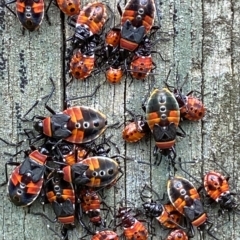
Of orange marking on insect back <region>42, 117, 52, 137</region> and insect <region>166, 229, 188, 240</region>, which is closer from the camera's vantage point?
orange marking on insect back <region>42, 117, 52, 137</region>

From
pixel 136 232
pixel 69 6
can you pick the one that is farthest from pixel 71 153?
pixel 69 6

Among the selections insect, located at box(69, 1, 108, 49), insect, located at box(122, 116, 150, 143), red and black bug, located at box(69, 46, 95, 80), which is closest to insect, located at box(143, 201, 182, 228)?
insect, located at box(122, 116, 150, 143)

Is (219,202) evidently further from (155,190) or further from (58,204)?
(58,204)

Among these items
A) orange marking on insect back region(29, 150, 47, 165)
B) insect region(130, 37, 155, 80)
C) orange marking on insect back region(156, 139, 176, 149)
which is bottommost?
orange marking on insect back region(29, 150, 47, 165)

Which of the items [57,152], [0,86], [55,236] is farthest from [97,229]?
[0,86]

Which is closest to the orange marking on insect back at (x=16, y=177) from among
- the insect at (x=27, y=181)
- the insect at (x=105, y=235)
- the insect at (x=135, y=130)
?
the insect at (x=27, y=181)

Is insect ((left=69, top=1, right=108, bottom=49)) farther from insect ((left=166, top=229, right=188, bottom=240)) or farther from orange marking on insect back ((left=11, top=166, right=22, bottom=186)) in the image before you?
insect ((left=166, top=229, right=188, bottom=240))

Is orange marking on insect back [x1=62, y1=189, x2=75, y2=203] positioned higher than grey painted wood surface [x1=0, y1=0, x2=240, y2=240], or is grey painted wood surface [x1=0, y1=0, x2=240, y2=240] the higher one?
grey painted wood surface [x1=0, y1=0, x2=240, y2=240]
